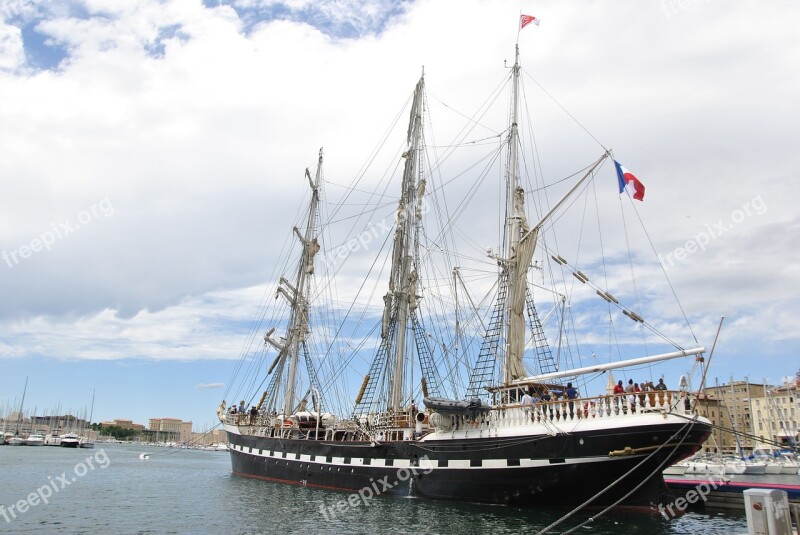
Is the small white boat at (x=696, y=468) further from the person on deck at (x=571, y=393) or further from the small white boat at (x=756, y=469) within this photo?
the person on deck at (x=571, y=393)

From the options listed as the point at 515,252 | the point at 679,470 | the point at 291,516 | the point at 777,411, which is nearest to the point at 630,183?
the point at 515,252

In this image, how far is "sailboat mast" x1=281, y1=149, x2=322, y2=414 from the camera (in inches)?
1789

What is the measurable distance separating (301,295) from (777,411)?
94511 mm

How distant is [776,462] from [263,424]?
58895 mm

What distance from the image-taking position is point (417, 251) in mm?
37969

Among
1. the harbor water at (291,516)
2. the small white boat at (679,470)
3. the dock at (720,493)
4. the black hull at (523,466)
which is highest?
the black hull at (523,466)

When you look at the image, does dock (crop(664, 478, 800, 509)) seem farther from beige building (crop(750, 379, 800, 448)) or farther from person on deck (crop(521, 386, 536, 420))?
beige building (crop(750, 379, 800, 448))

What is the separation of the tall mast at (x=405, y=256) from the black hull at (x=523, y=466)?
15.8ft

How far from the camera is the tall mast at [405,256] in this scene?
35.1 m

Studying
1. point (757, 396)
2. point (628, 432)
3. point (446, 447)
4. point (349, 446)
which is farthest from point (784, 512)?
point (757, 396)

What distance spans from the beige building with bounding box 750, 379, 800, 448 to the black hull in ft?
302

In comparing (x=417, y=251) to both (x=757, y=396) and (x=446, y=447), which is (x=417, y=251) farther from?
(x=757, y=396)

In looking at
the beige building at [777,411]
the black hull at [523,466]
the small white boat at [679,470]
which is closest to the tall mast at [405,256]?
the black hull at [523,466]

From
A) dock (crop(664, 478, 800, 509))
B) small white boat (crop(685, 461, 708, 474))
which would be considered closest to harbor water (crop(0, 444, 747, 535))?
dock (crop(664, 478, 800, 509))
